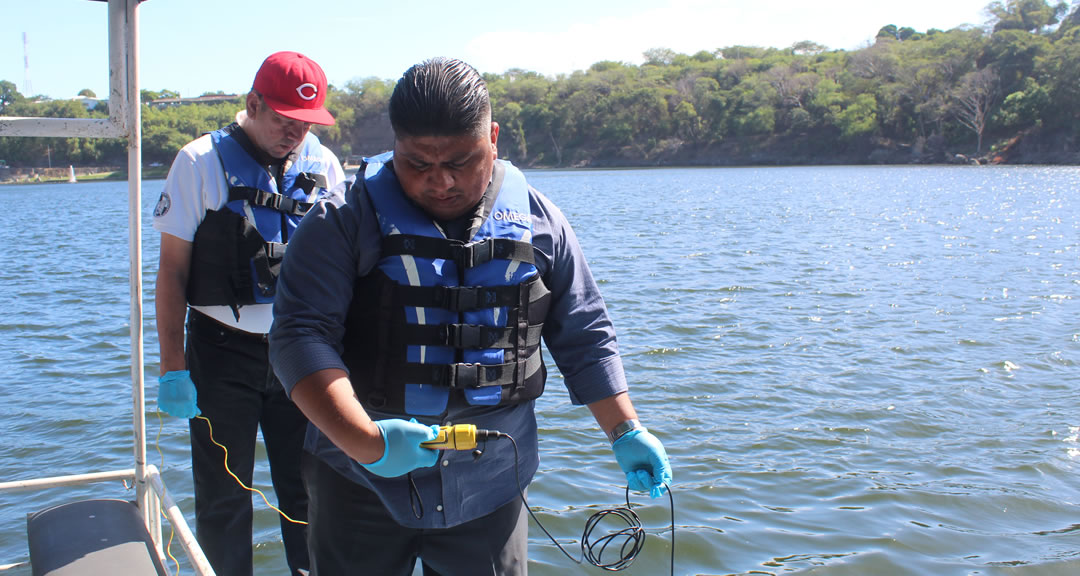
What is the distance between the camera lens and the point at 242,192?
303 centimetres

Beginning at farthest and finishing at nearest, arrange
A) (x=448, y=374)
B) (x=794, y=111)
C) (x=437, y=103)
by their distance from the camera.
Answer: (x=794, y=111), (x=448, y=374), (x=437, y=103)

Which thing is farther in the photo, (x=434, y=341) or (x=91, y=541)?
(x=91, y=541)

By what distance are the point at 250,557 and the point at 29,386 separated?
699cm

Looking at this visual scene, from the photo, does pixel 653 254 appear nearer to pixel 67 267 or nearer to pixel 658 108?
pixel 67 267

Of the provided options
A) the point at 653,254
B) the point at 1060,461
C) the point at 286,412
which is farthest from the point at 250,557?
the point at 653,254

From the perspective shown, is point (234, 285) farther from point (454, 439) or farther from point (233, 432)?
point (454, 439)

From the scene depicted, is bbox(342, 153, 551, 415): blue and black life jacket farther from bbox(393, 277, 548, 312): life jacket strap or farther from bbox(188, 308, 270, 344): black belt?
bbox(188, 308, 270, 344): black belt

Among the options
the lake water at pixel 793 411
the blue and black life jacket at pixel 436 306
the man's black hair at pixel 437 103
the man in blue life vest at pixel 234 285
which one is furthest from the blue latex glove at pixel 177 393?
the lake water at pixel 793 411

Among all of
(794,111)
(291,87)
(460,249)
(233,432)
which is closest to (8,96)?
(291,87)

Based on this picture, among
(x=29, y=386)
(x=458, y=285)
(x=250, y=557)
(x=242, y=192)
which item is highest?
(x=242, y=192)


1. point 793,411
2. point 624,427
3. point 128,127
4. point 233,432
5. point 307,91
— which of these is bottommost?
point 793,411

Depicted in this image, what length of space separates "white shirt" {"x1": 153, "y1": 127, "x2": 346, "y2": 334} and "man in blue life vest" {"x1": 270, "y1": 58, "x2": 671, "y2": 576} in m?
1.10

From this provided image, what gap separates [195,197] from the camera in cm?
297

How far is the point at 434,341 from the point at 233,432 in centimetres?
150
